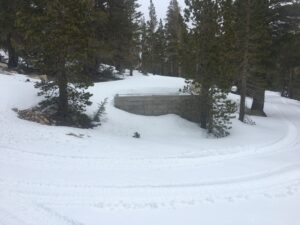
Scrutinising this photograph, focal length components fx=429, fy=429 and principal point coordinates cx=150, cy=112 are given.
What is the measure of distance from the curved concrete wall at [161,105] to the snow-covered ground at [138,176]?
67.1 inches

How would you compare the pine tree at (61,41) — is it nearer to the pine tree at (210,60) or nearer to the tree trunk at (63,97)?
the tree trunk at (63,97)

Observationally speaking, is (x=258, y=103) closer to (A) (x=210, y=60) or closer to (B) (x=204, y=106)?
(B) (x=204, y=106)

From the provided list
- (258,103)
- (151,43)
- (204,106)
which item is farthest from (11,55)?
(151,43)

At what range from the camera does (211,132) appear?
1880cm

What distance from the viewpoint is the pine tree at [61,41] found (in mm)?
15328

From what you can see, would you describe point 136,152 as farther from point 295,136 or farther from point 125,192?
point 295,136

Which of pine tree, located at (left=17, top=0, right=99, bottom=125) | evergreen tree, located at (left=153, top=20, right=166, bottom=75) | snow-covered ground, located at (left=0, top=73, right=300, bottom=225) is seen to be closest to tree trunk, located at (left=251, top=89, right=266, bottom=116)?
snow-covered ground, located at (left=0, top=73, right=300, bottom=225)

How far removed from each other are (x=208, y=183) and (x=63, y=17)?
28.0ft

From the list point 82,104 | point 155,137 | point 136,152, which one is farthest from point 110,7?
point 136,152

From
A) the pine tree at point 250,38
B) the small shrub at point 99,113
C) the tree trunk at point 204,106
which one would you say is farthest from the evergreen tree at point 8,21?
the pine tree at point 250,38

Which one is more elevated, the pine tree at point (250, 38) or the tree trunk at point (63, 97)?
the pine tree at point (250, 38)

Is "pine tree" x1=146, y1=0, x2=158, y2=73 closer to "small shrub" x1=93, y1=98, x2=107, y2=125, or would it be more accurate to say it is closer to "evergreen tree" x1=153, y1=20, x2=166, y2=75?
"evergreen tree" x1=153, y1=20, x2=166, y2=75

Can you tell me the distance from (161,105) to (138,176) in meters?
9.90

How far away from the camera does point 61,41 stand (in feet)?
50.4
